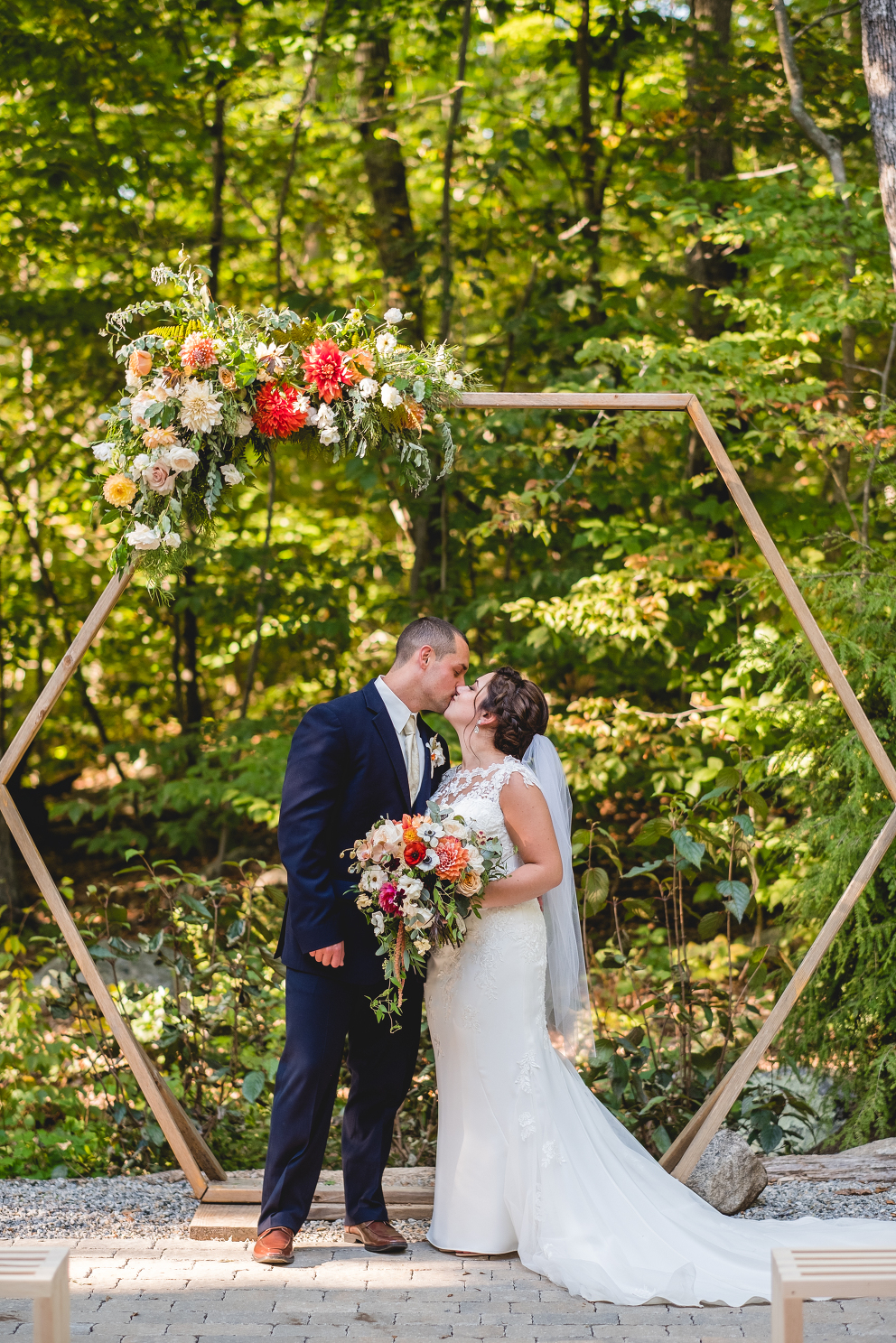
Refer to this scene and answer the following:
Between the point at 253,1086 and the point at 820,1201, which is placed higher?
the point at 253,1086

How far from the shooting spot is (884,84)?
4359mm

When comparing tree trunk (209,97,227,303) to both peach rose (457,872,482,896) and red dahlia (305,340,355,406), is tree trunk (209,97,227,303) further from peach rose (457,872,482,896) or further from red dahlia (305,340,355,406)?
peach rose (457,872,482,896)

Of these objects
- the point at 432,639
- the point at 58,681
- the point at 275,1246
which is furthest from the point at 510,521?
the point at 275,1246

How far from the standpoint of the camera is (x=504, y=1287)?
318 cm

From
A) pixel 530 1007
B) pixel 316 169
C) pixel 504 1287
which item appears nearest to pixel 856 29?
pixel 316 169

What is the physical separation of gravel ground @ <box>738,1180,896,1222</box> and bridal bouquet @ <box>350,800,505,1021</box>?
1512 millimetres

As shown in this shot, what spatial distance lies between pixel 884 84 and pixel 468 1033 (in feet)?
12.5

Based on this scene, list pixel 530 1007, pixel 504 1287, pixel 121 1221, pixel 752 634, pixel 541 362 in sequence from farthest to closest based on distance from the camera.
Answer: pixel 541 362, pixel 752 634, pixel 121 1221, pixel 530 1007, pixel 504 1287

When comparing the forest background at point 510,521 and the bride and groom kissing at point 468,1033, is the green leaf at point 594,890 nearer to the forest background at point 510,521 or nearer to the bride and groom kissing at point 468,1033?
the forest background at point 510,521

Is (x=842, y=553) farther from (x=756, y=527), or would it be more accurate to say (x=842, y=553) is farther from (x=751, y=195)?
(x=756, y=527)

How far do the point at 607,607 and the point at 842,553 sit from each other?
167 centimetres

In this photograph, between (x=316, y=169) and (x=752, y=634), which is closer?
(x=752, y=634)

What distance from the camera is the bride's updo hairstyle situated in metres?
3.62

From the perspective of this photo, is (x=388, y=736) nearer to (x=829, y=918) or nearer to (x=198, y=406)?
(x=198, y=406)
